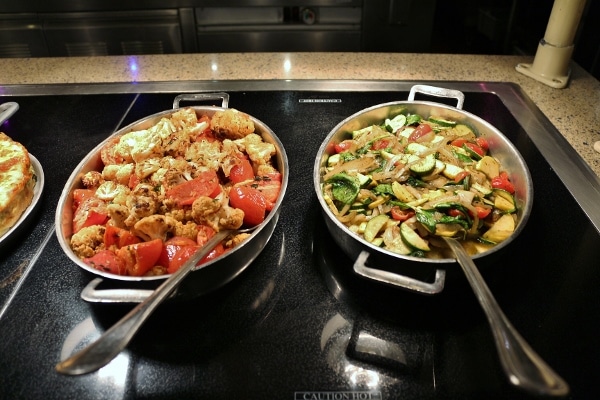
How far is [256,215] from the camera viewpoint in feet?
3.24

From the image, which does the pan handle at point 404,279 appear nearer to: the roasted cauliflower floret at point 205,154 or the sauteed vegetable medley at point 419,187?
the sauteed vegetable medley at point 419,187

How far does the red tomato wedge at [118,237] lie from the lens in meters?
0.93

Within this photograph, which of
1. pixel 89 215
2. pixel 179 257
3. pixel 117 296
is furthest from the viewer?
pixel 89 215

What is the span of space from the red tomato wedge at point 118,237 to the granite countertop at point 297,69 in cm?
91

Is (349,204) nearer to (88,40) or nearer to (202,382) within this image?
(202,382)

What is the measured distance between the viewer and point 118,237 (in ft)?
3.09

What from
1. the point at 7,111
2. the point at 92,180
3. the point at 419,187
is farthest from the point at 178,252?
the point at 7,111

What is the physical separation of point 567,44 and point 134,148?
1509 millimetres

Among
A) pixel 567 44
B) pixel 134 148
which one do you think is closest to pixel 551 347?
pixel 134 148

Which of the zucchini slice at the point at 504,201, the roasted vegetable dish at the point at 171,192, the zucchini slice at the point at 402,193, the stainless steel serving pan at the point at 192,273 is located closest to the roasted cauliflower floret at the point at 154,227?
the roasted vegetable dish at the point at 171,192

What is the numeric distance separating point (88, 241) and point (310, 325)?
51cm

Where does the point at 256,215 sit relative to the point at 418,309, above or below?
above

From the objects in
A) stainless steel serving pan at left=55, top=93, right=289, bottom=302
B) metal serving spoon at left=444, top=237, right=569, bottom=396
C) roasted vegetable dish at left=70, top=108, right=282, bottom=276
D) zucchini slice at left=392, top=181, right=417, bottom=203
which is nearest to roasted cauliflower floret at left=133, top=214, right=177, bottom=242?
roasted vegetable dish at left=70, top=108, right=282, bottom=276

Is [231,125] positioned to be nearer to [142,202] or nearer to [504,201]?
[142,202]
